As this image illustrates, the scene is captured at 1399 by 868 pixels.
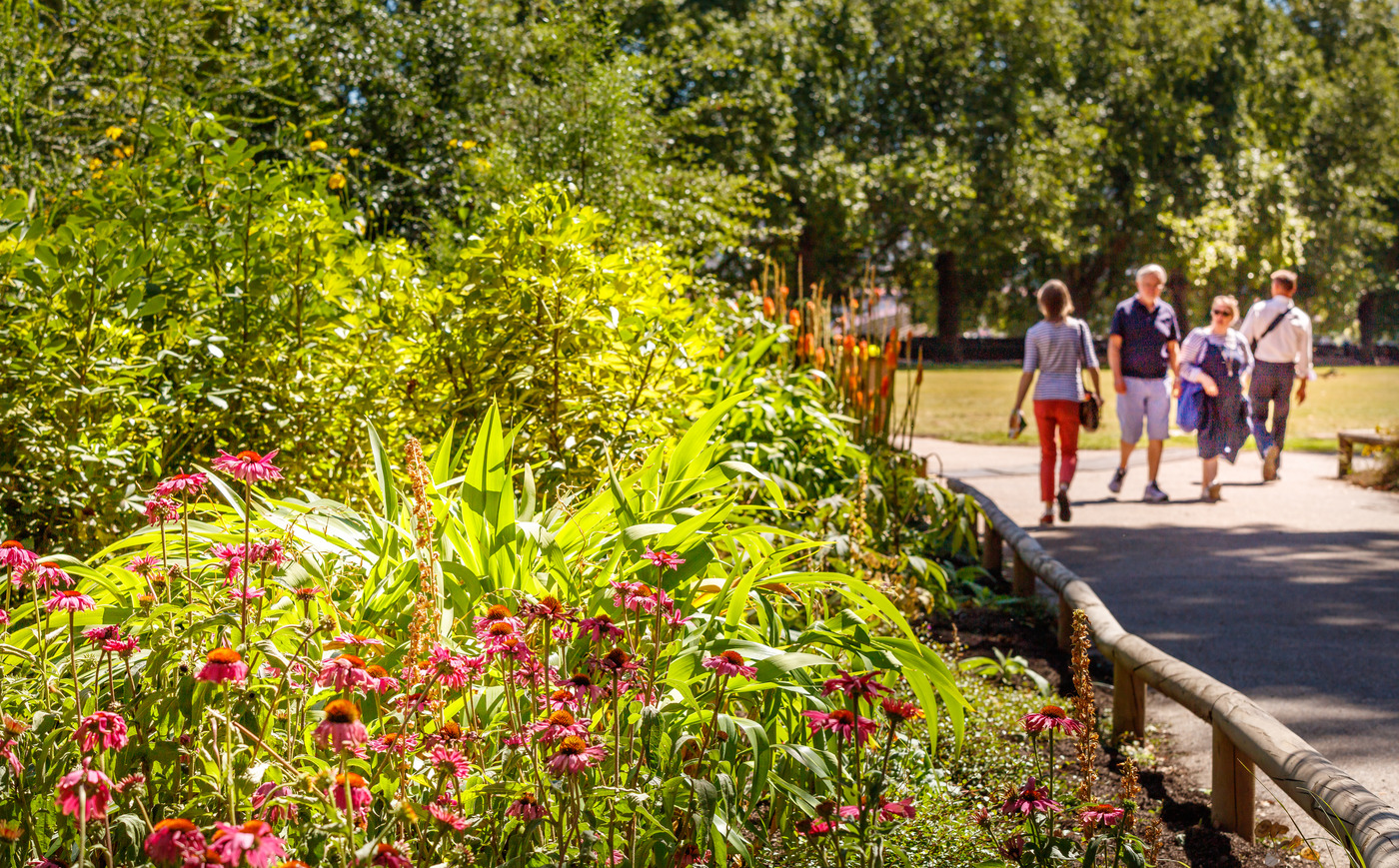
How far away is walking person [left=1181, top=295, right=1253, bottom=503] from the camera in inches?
353

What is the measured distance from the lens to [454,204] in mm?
7664

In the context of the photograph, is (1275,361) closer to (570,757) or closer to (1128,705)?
(1128,705)

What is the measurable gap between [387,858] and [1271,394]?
1051cm

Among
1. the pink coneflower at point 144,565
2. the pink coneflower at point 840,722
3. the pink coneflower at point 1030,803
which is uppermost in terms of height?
the pink coneflower at point 144,565

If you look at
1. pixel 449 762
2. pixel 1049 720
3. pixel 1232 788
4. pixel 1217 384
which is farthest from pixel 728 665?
pixel 1217 384

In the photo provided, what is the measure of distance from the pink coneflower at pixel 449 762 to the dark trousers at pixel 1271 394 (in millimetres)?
10051

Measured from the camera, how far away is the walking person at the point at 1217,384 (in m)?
8.98

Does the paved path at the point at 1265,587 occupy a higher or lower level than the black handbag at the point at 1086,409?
lower

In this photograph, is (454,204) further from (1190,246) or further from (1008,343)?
(1008,343)

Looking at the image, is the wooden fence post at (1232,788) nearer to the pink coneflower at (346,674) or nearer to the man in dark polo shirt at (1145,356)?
the pink coneflower at (346,674)

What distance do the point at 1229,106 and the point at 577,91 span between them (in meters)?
32.2

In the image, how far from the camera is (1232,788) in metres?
2.80

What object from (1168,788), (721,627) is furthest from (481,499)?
(1168,788)

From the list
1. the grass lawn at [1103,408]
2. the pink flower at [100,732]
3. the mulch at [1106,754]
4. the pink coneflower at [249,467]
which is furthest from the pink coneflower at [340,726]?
the grass lawn at [1103,408]
